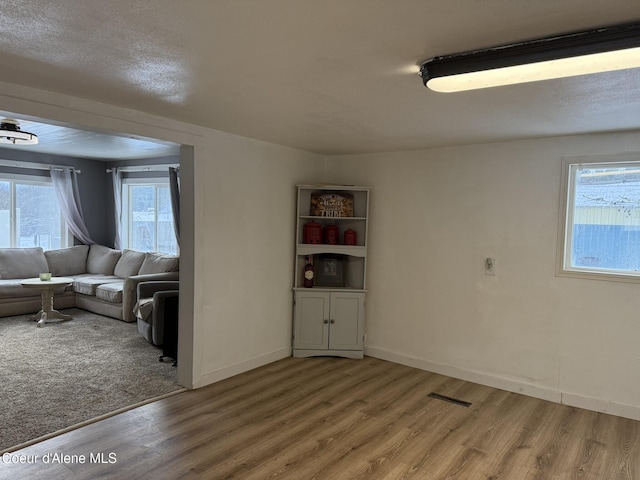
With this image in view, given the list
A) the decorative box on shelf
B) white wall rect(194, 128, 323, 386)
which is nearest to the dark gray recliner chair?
white wall rect(194, 128, 323, 386)

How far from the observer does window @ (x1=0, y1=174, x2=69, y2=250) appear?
6711 mm

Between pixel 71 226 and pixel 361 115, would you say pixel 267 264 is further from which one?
pixel 71 226

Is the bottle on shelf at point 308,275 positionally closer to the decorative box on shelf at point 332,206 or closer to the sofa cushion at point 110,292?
the decorative box on shelf at point 332,206

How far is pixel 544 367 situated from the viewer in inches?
147

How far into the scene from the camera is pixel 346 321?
15.3ft

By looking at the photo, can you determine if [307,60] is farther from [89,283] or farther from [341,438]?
[89,283]

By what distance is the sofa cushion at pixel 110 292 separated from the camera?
5887 millimetres

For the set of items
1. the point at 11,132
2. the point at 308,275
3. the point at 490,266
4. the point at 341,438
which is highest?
the point at 11,132

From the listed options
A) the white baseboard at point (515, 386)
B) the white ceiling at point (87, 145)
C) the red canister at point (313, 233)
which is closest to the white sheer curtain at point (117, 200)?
the white ceiling at point (87, 145)

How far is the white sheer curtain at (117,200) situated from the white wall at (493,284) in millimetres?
4585

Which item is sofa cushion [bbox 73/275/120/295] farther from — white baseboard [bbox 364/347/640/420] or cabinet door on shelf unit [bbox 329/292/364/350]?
white baseboard [bbox 364/347/640/420]

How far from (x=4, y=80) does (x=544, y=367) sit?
4376mm

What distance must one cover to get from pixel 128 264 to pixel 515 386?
5.51 m

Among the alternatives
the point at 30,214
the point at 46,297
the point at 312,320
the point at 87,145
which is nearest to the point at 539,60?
the point at 312,320
